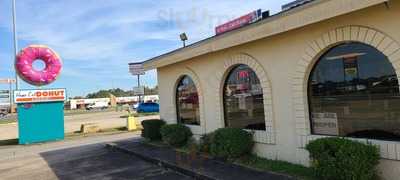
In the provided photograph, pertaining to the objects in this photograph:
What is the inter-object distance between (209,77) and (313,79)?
13.2 feet

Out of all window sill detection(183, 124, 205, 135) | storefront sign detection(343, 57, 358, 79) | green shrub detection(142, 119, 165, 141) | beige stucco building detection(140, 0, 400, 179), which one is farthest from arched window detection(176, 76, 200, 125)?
storefront sign detection(343, 57, 358, 79)

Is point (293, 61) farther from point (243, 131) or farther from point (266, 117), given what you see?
point (243, 131)

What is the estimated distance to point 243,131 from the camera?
381 inches

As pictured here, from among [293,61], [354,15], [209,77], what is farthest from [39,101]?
[354,15]

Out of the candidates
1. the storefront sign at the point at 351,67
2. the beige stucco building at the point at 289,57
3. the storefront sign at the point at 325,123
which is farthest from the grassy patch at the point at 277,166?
the storefront sign at the point at 351,67

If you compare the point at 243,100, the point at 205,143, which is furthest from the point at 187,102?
the point at 243,100

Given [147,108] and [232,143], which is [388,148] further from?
[147,108]

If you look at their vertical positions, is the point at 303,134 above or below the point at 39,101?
below

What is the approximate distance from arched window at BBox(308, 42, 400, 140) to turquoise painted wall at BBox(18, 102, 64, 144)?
55.2 ft

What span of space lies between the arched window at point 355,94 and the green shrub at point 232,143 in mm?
1961

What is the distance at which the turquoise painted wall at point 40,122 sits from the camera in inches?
810

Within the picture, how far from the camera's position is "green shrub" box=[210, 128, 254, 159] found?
9336 mm

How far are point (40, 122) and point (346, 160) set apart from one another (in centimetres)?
1837

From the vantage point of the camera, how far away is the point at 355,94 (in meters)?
7.29
